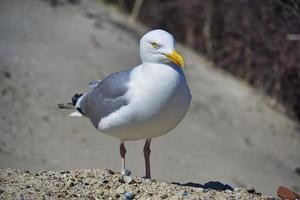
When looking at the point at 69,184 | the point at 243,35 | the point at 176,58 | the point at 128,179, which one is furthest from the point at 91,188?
the point at 243,35

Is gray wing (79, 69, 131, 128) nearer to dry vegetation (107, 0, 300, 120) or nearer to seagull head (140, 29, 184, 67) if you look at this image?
seagull head (140, 29, 184, 67)

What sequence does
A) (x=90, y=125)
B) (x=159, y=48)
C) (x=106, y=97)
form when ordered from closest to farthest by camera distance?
(x=159, y=48) < (x=106, y=97) < (x=90, y=125)

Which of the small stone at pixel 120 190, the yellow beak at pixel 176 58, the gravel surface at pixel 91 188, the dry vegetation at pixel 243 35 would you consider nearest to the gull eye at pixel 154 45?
the yellow beak at pixel 176 58

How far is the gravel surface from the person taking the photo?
194 inches

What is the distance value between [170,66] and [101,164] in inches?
155

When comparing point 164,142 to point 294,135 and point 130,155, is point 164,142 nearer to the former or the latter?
point 130,155

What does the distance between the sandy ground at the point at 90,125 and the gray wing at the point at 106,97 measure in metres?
2.34

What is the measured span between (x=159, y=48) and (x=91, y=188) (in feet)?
3.66

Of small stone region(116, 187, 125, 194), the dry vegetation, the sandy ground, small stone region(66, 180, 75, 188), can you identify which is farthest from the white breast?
the dry vegetation

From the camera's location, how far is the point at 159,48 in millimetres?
5457

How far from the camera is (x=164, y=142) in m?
10.2

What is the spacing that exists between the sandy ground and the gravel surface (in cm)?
301

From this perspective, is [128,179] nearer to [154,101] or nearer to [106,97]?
[154,101]

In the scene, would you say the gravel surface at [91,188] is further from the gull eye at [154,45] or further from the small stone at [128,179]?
the gull eye at [154,45]
